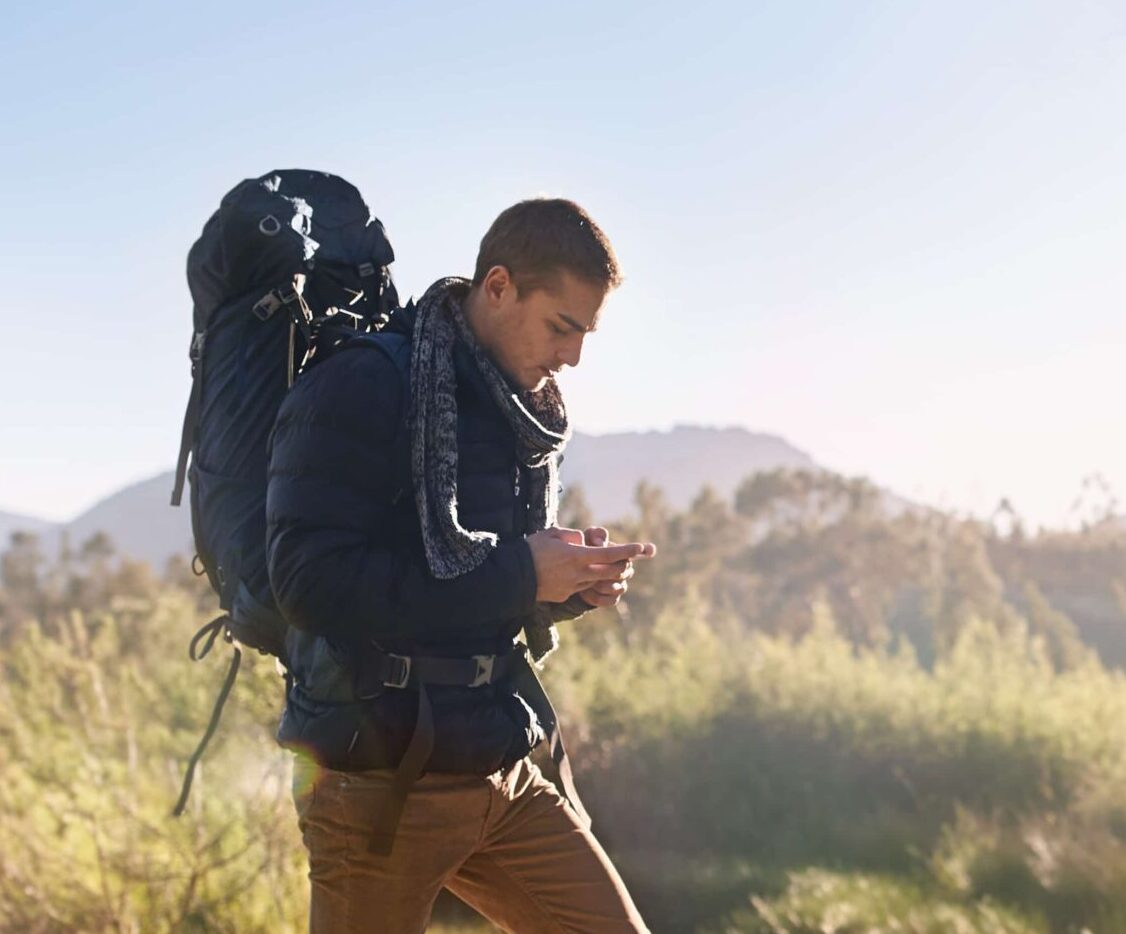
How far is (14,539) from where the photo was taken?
32.8 metres

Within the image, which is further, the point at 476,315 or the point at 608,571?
the point at 476,315

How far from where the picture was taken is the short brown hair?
200cm

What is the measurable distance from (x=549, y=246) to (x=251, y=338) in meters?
0.54

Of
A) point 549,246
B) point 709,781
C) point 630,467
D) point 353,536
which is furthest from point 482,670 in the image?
point 630,467

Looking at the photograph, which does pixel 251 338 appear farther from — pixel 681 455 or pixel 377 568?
pixel 681 455

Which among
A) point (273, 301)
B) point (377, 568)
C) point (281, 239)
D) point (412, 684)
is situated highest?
point (281, 239)

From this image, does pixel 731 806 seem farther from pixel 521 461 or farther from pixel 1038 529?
pixel 1038 529

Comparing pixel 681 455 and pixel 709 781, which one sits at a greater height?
pixel 681 455

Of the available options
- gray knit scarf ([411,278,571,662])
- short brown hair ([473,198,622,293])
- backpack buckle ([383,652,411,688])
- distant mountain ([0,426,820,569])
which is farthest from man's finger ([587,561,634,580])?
distant mountain ([0,426,820,569])

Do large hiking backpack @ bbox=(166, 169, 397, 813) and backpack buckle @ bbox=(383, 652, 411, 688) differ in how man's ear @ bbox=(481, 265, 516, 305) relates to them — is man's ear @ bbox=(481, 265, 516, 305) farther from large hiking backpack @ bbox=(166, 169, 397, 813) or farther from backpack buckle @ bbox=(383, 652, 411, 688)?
backpack buckle @ bbox=(383, 652, 411, 688)

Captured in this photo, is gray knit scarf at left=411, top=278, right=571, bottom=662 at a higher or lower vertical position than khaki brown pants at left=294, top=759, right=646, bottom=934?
higher

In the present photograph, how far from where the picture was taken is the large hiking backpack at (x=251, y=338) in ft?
6.85

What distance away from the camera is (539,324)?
2.04 meters

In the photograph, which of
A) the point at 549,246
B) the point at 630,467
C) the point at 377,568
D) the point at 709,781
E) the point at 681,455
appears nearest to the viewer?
the point at 377,568
